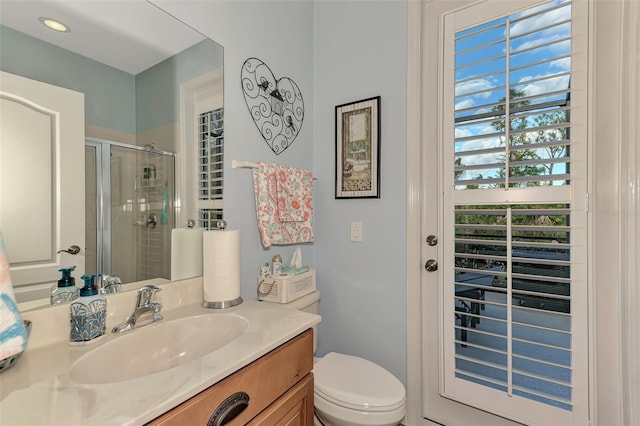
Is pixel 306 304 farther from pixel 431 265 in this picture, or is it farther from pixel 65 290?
pixel 65 290

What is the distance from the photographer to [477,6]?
4.91ft

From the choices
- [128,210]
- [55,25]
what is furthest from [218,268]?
[55,25]

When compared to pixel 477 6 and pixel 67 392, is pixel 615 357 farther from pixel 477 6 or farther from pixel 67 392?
pixel 67 392

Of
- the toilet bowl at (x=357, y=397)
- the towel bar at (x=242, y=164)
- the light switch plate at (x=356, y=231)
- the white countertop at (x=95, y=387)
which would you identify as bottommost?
the toilet bowl at (x=357, y=397)

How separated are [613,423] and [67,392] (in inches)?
73.5

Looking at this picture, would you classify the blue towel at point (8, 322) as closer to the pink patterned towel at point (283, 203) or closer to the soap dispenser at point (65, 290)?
the soap dispenser at point (65, 290)

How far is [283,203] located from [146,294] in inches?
31.1

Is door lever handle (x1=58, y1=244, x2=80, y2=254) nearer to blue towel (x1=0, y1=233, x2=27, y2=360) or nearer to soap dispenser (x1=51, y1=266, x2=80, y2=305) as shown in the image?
soap dispenser (x1=51, y1=266, x2=80, y2=305)

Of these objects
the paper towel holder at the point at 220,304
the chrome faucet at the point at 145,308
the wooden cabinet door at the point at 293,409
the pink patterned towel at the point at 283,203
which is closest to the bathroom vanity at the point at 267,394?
the wooden cabinet door at the point at 293,409

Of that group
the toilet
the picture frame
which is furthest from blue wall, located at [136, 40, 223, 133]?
the toilet

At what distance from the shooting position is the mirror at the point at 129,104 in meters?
0.87

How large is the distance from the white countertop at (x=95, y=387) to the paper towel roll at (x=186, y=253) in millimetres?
342

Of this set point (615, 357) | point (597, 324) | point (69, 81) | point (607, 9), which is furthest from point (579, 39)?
point (69, 81)

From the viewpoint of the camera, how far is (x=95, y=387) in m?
0.62
